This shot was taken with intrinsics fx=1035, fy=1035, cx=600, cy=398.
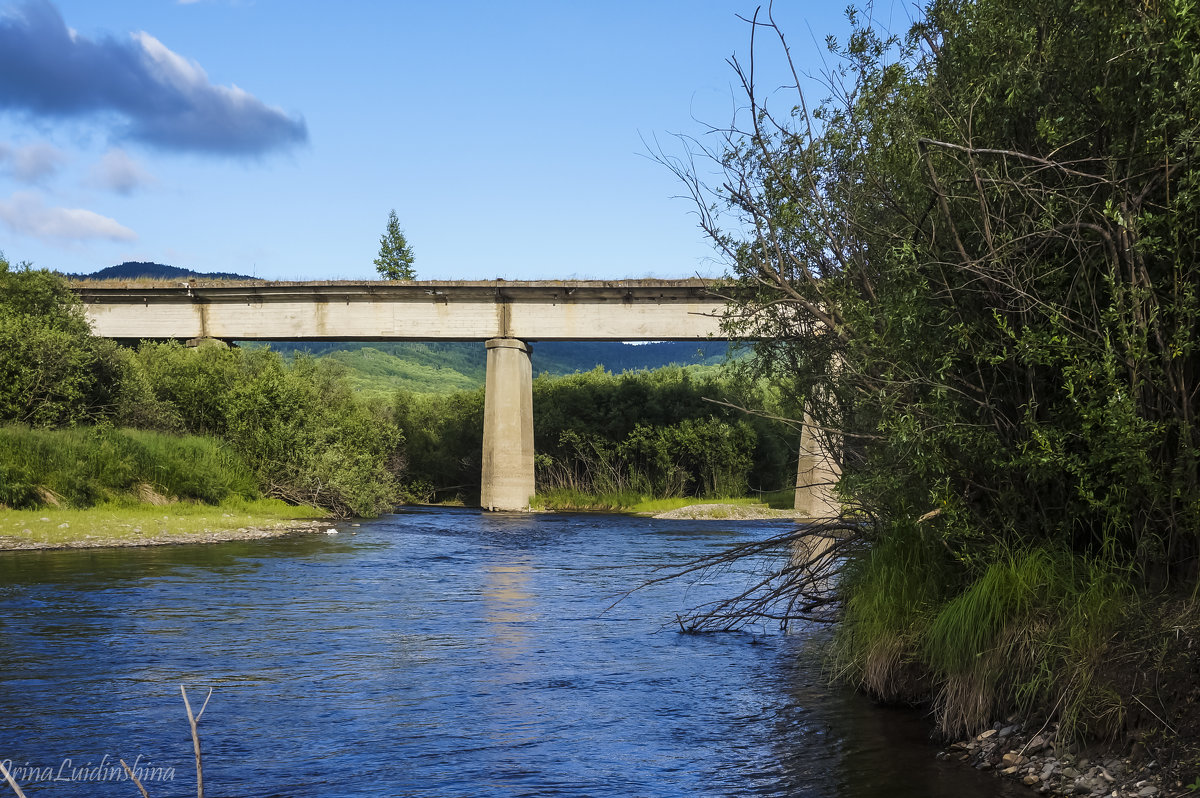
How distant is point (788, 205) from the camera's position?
11117 mm

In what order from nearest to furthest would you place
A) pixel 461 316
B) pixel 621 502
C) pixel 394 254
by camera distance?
1. pixel 461 316
2. pixel 621 502
3. pixel 394 254

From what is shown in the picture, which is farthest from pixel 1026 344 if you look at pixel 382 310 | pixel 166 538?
pixel 382 310

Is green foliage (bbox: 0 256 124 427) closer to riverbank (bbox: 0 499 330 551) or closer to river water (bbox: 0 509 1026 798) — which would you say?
riverbank (bbox: 0 499 330 551)

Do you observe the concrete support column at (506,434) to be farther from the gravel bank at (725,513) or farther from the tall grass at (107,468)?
the tall grass at (107,468)

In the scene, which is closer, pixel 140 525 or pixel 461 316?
pixel 140 525

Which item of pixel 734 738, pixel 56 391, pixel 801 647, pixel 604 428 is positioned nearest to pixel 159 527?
pixel 56 391

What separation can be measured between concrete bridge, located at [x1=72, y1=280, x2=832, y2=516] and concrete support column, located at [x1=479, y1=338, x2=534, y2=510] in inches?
1.6

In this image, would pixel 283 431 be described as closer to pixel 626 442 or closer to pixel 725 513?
pixel 725 513

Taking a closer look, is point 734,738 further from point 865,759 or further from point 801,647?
point 801,647

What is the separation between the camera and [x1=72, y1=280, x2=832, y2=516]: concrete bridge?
Answer: 135 feet

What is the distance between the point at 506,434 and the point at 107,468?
16533 millimetres

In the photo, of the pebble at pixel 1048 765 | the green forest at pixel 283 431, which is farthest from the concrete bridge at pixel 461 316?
the pebble at pixel 1048 765

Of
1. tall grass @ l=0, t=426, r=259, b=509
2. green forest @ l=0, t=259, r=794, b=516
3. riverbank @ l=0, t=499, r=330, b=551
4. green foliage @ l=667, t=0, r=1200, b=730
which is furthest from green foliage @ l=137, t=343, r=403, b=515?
green foliage @ l=667, t=0, r=1200, b=730

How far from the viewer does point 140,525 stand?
25.3 meters
